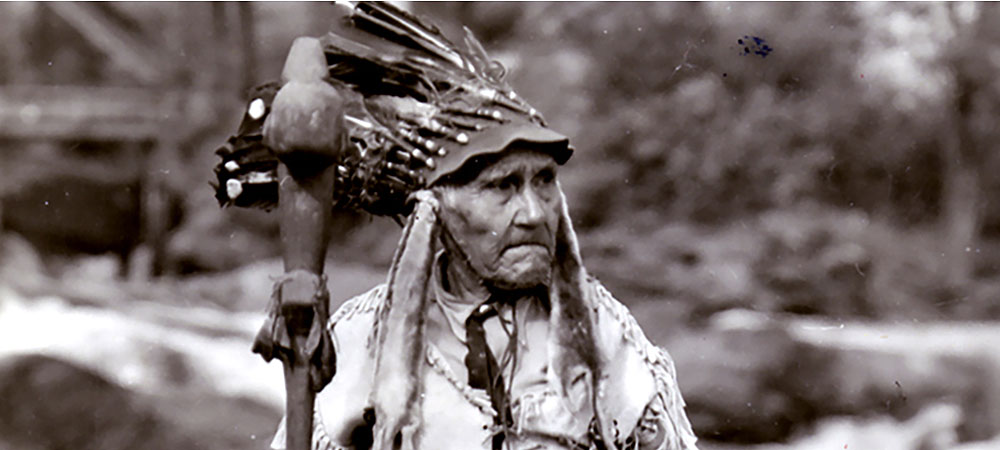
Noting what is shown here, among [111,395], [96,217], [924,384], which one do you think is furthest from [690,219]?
Result: [96,217]

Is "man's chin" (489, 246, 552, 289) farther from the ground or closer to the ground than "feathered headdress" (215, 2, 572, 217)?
closer to the ground

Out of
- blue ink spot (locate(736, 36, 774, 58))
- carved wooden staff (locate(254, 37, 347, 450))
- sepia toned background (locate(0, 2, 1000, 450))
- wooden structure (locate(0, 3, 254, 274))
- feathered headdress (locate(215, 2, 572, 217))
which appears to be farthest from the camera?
wooden structure (locate(0, 3, 254, 274))

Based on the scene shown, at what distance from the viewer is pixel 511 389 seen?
3256mm

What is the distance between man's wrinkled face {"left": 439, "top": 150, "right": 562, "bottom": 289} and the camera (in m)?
3.17

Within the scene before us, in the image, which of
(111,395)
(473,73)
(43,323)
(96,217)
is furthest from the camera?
(96,217)

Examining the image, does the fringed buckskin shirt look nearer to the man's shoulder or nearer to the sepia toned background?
the man's shoulder

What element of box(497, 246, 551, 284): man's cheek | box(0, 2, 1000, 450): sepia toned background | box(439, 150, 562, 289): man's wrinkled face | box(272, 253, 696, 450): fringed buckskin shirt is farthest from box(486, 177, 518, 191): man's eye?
box(0, 2, 1000, 450): sepia toned background

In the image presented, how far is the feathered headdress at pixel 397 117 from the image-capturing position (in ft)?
10.7

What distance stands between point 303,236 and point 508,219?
26.8 inches

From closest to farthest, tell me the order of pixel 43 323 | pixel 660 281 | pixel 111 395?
pixel 111 395 → pixel 660 281 → pixel 43 323

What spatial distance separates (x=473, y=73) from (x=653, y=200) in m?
6.99

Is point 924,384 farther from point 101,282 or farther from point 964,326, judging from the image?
point 101,282

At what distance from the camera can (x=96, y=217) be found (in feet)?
42.4

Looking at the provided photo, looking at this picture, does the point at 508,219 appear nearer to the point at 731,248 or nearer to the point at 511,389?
the point at 511,389
